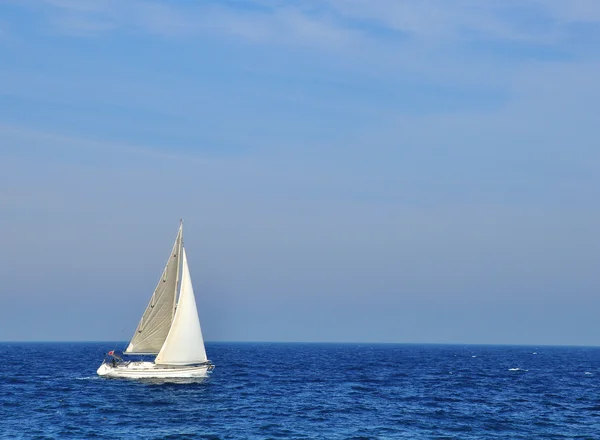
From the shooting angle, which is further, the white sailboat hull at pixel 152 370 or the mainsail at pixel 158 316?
the mainsail at pixel 158 316

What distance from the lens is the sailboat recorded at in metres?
87.0

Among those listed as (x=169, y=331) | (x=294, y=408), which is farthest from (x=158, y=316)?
(x=294, y=408)

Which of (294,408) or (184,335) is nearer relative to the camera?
(294,408)

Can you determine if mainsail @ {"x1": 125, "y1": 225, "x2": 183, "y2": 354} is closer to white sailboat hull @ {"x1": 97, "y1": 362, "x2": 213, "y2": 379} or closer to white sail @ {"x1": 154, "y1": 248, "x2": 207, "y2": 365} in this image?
white sail @ {"x1": 154, "y1": 248, "x2": 207, "y2": 365}

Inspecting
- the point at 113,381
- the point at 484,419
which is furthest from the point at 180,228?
the point at 484,419

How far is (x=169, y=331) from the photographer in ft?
287

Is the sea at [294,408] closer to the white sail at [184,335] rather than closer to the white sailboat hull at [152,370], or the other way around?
the white sailboat hull at [152,370]

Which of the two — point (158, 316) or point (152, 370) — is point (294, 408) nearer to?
point (152, 370)

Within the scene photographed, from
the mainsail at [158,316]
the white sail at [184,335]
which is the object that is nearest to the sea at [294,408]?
the white sail at [184,335]

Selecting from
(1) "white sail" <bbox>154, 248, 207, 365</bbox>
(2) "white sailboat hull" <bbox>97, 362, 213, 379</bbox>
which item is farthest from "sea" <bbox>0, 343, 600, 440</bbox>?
(1) "white sail" <bbox>154, 248, 207, 365</bbox>

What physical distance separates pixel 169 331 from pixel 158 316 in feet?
8.12

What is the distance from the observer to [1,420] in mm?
62219

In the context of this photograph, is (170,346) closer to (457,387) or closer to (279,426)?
(279,426)

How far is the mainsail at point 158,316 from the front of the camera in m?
88.8
